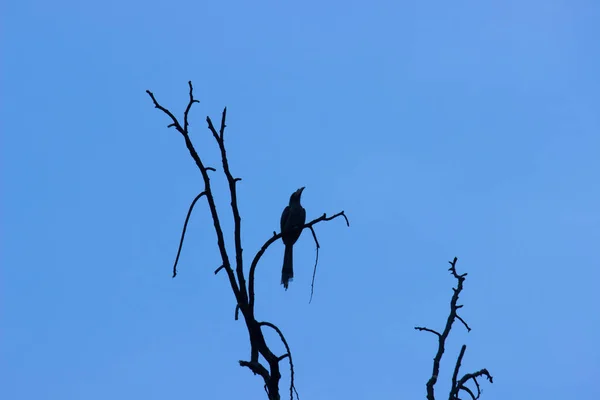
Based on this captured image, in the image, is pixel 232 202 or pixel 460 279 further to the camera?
pixel 460 279

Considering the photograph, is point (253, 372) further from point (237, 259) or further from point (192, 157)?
point (192, 157)

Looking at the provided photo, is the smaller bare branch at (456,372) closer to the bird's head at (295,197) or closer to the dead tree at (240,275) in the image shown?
the dead tree at (240,275)

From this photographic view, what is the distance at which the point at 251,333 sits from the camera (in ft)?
12.3

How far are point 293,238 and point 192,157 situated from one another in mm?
5217

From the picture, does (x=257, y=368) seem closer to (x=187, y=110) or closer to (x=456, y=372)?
(x=187, y=110)

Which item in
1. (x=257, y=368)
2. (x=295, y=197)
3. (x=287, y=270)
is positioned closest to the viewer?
(x=257, y=368)

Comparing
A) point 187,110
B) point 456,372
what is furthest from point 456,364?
point 187,110

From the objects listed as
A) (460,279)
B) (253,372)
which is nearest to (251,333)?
→ (253,372)

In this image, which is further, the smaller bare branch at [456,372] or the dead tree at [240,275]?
the smaller bare branch at [456,372]

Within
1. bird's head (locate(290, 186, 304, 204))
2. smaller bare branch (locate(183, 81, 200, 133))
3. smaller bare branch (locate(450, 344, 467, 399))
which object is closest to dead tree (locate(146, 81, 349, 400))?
smaller bare branch (locate(183, 81, 200, 133))

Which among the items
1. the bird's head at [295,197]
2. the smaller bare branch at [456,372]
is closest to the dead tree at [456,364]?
A: the smaller bare branch at [456,372]

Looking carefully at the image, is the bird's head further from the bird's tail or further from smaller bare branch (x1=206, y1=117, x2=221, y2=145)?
smaller bare branch (x1=206, y1=117, x2=221, y2=145)

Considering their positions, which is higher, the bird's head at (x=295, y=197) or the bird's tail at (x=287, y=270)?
the bird's head at (x=295, y=197)

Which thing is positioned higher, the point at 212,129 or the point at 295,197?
the point at 295,197
